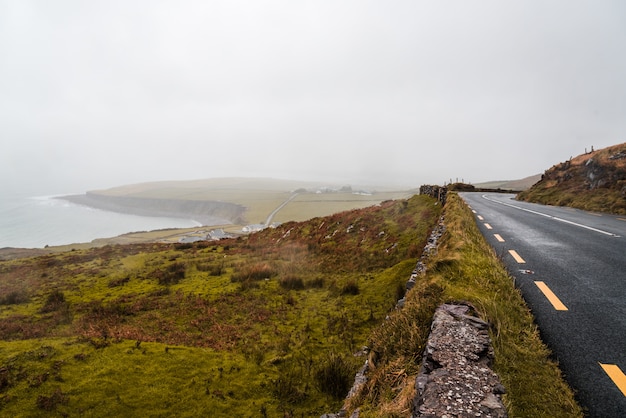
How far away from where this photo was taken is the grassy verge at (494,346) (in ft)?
11.8

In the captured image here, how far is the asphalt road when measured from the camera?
3879 millimetres

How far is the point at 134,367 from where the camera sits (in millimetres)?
7371

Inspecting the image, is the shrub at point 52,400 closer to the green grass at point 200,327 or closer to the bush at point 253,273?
the green grass at point 200,327

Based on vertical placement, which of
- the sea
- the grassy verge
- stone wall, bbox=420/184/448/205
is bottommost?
the sea

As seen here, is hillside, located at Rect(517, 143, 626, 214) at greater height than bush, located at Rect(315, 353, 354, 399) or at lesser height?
greater

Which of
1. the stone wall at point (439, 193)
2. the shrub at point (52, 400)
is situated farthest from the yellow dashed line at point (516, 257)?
the shrub at point (52, 400)

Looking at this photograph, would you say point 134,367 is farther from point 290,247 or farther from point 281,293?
point 290,247

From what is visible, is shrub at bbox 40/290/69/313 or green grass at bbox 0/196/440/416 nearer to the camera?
green grass at bbox 0/196/440/416

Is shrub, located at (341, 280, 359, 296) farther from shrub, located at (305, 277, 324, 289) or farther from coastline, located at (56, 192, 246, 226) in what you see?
coastline, located at (56, 192, 246, 226)

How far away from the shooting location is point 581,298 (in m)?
6.37

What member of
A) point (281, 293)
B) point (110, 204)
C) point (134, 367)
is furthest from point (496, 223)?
point (110, 204)

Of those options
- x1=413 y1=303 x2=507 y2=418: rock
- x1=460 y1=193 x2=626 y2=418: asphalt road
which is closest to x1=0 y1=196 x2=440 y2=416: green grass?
x1=413 y1=303 x2=507 y2=418: rock

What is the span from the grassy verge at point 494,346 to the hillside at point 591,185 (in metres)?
23.0

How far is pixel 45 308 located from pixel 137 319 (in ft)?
17.7
